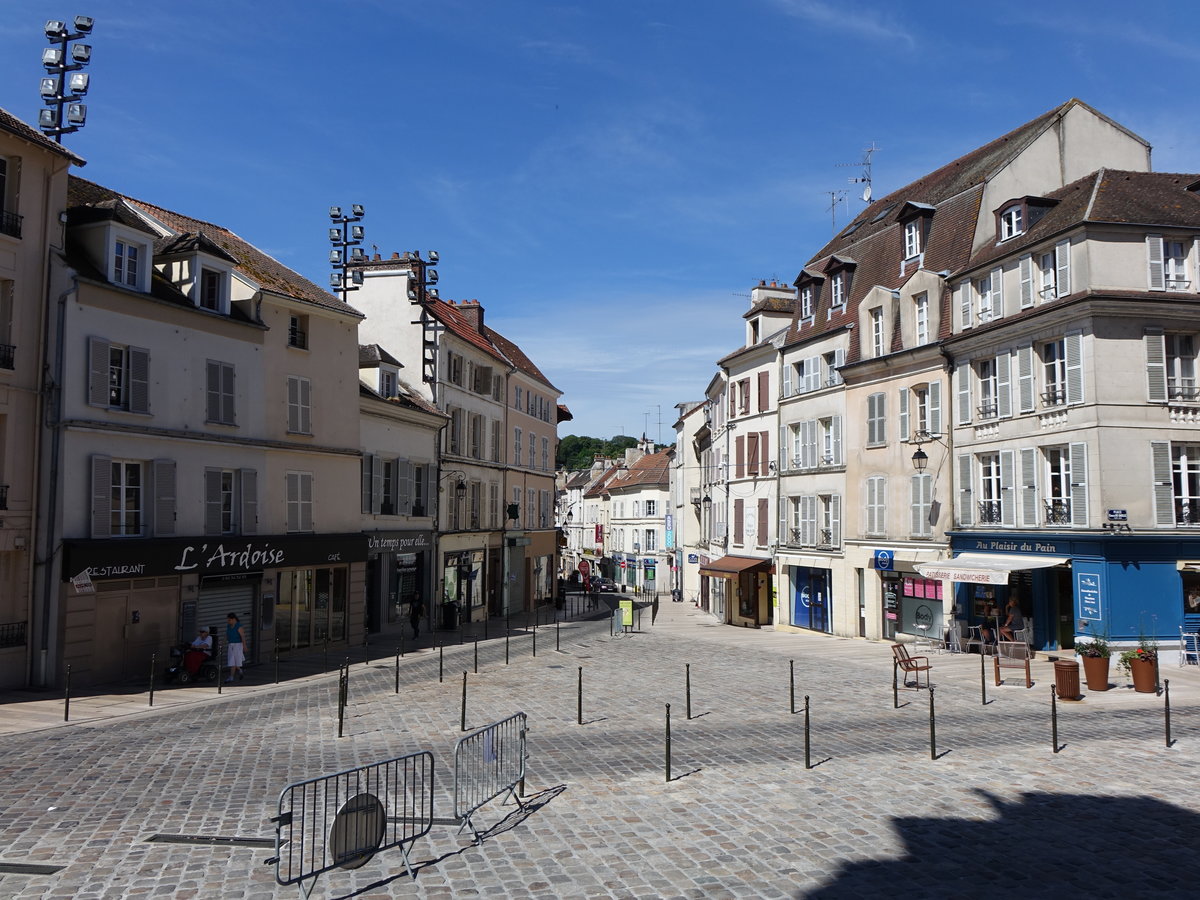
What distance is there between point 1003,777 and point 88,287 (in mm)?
19050

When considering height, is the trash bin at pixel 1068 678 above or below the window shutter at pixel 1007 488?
below

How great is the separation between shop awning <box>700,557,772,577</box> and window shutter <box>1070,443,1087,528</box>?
16.1 metres

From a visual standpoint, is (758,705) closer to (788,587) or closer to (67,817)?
(67,817)

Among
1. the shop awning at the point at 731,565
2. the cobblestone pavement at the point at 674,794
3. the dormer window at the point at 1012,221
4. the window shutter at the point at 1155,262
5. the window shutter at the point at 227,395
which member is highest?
the dormer window at the point at 1012,221

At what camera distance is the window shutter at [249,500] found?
23609mm

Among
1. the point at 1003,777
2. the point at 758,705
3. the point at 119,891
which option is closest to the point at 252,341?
the point at 758,705

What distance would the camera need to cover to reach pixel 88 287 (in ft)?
64.1

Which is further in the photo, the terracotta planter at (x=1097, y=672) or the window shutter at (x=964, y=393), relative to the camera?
the window shutter at (x=964, y=393)

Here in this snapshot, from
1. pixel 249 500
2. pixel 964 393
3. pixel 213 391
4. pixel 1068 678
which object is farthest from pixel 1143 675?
pixel 213 391

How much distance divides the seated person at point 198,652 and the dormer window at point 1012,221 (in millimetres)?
23959

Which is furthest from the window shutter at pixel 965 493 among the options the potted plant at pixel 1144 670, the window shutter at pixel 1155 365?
the potted plant at pixel 1144 670

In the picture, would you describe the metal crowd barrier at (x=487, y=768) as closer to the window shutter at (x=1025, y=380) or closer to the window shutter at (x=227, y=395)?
the window shutter at (x=227, y=395)

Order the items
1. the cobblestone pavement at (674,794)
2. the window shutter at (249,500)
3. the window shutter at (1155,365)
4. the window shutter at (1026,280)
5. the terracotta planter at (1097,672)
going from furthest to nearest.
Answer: the window shutter at (1026,280)
the window shutter at (249,500)
the window shutter at (1155,365)
the terracotta planter at (1097,672)
the cobblestone pavement at (674,794)

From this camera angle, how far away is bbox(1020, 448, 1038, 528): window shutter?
2464 centimetres
